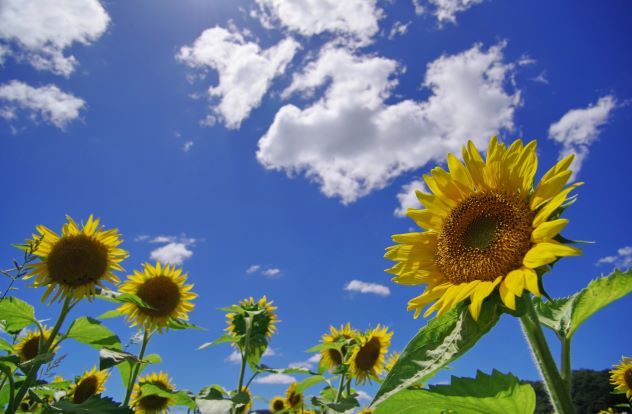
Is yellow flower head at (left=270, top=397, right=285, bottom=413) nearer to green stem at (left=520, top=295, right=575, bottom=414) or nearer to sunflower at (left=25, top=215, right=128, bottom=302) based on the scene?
Answer: sunflower at (left=25, top=215, right=128, bottom=302)

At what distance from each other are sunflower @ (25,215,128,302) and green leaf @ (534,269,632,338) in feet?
→ 14.4

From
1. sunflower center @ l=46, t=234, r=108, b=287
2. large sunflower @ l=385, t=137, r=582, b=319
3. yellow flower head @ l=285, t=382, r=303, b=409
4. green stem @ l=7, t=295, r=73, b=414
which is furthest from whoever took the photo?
yellow flower head @ l=285, t=382, r=303, b=409

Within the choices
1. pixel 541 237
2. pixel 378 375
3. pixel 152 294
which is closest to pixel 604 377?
pixel 378 375

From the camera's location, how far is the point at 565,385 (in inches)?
60.9

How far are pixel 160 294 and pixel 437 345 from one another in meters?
5.23

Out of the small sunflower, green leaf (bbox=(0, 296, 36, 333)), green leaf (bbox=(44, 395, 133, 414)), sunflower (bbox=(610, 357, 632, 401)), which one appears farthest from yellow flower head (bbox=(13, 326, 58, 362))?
sunflower (bbox=(610, 357, 632, 401))

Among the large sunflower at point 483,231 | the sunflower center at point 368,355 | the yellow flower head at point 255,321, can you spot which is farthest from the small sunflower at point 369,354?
the large sunflower at point 483,231

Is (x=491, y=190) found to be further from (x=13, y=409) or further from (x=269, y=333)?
(x=269, y=333)

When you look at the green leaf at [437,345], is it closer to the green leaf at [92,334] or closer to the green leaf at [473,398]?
the green leaf at [473,398]

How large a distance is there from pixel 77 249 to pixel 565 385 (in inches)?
189

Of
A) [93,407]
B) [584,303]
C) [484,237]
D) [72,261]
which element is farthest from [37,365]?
[584,303]

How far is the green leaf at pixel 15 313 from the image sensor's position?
146 inches

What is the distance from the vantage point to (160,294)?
616cm

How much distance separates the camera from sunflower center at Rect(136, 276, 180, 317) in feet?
20.0
